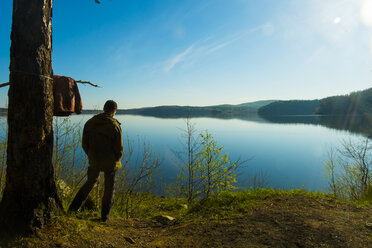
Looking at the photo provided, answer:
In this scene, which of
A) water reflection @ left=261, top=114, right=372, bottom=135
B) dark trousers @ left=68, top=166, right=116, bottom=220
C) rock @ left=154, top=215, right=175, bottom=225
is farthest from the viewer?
water reflection @ left=261, top=114, right=372, bottom=135

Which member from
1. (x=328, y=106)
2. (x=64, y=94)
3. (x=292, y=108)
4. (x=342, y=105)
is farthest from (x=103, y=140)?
(x=292, y=108)

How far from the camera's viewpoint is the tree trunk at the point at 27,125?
8.71 ft

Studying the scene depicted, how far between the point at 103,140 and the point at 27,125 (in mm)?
1364

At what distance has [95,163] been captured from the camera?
3922 millimetres

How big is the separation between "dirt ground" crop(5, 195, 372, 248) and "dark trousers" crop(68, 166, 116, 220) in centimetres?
28

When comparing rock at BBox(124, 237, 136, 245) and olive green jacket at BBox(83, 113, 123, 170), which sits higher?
olive green jacket at BBox(83, 113, 123, 170)

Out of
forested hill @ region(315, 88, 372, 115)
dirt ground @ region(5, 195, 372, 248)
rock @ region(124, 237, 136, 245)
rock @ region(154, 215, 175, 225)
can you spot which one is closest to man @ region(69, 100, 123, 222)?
dirt ground @ region(5, 195, 372, 248)

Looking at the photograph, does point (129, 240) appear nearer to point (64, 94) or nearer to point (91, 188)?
point (91, 188)

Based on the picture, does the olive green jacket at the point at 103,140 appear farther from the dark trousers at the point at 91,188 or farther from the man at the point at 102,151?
the dark trousers at the point at 91,188

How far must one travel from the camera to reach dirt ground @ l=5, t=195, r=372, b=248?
2.92 meters

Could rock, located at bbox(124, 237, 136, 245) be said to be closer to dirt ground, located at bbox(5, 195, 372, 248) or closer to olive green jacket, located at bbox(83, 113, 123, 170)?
dirt ground, located at bbox(5, 195, 372, 248)

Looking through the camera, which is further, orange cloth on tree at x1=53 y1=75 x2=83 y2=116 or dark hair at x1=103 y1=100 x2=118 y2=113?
dark hair at x1=103 y1=100 x2=118 y2=113

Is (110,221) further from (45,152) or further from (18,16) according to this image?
(18,16)

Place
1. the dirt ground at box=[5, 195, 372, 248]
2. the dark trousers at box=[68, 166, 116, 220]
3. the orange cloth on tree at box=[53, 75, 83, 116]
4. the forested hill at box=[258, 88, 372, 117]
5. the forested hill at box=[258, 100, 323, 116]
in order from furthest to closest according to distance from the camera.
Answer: the forested hill at box=[258, 100, 323, 116]
the forested hill at box=[258, 88, 372, 117]
the dark trousers at box=[68, 166, 116, 220]
the orange cloth on tree at box=[53, 75, 83, 116]
the dirt ground at box=[5, 195, 372, 248]
